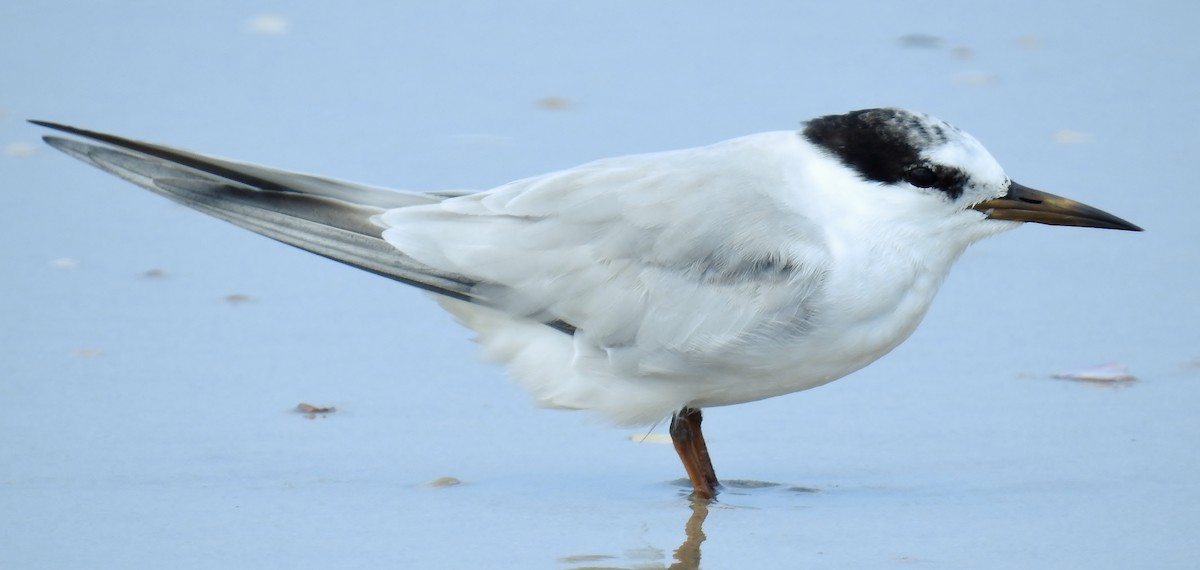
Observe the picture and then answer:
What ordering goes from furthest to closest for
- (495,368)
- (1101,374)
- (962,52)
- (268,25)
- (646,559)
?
(268,25), (962,52), (1101,374), (495,368), (646,559)

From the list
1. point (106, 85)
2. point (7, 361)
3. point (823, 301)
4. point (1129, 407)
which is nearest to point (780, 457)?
point (823, 301)

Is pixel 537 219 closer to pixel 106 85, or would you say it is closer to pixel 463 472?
pixel 463 472

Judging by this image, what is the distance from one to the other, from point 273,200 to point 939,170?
5.38 ft

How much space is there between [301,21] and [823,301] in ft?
13.3

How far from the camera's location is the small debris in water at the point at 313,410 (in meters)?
4.88

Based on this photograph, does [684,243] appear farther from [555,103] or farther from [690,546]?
[555,103]

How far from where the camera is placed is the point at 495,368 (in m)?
4.85

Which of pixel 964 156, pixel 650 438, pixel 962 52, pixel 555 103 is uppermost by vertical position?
pixel 962 52

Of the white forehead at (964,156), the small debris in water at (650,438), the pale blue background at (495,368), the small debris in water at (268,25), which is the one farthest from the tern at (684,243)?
the small debris in water at (268,25)

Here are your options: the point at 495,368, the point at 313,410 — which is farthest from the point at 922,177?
the point at 313,410

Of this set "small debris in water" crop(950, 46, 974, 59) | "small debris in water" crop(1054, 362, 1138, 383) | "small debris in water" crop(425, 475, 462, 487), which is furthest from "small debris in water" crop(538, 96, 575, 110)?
"small debris in water" crop(425, 475, 462, 487)

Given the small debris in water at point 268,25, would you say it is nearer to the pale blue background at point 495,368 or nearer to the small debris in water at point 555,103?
the pale blue background at point 495,368

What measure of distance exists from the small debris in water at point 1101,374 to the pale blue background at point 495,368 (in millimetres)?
49

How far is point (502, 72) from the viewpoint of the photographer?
718 cm
